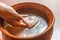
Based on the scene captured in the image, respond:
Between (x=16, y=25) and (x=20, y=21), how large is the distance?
3cm

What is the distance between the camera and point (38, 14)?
816 mm

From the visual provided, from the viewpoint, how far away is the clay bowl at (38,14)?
66 cm

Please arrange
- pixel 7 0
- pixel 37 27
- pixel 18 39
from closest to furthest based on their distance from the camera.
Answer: pixel 18 39, pixel 37 27, pixel 7 0

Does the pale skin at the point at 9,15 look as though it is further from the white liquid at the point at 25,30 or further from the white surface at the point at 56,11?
the white surface at the point at 56,11

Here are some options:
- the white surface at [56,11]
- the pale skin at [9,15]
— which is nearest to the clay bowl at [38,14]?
the pale skin at [9,15]

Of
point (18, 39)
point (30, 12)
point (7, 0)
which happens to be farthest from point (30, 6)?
point (7, 0)

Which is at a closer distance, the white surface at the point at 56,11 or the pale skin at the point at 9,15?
the pale skin at the point at 9,15

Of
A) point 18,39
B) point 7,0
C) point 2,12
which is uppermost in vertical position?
point 7,0

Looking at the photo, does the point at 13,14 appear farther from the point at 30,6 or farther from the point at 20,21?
the point at 30,6

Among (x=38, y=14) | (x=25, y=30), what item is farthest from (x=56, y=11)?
(x=25, y=30)

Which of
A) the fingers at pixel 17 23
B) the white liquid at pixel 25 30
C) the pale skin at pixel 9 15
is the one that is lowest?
the white liquid at pixel 25 30

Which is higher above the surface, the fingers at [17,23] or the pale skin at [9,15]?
the pale skin at [9,15]

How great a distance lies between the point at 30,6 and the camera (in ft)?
2.66

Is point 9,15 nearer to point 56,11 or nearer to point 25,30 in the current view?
point 25,30
